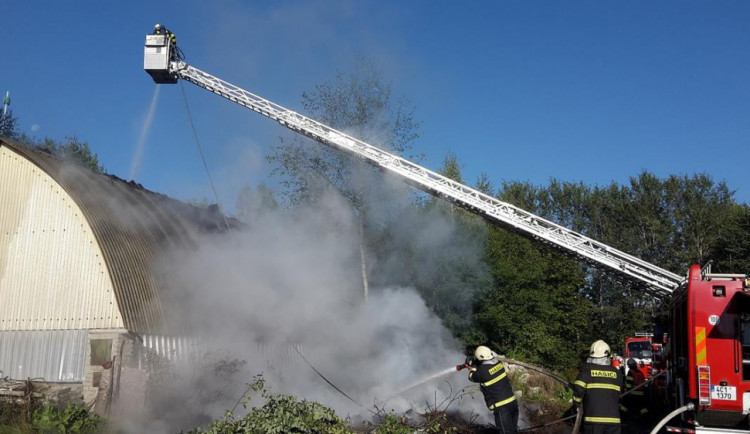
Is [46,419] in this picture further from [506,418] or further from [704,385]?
[704,385]

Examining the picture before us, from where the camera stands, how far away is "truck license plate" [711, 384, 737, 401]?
29.3 ft

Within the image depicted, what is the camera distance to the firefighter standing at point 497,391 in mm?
9352

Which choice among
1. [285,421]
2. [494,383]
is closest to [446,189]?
[494,383]

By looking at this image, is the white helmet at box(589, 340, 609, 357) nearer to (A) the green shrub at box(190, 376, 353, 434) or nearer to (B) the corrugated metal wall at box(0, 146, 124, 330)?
(A) the green shrub at box(190, 376, 353, 434)

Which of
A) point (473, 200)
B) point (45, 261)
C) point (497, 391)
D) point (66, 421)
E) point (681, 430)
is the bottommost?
point (66, 421)

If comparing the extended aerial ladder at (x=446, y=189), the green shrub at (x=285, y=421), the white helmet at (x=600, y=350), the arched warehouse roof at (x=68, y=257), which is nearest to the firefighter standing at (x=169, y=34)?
the extended aerial ladder at (x=446, y=189)

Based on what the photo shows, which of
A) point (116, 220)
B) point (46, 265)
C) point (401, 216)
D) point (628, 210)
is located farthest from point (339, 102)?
point (628, 210)

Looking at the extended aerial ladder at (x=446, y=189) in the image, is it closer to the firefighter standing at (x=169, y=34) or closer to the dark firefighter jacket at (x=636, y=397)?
the firefighter standing at (x=169, y=34)

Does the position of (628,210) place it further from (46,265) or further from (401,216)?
(46,265)

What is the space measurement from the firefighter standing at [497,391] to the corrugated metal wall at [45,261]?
25.0 feet

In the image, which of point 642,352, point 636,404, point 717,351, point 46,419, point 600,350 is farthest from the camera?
point 642,352

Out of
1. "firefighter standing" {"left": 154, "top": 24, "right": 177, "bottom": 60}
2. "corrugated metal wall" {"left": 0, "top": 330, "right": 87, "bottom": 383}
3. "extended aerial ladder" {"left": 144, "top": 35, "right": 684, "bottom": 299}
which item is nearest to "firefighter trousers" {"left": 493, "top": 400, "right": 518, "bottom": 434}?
"extended aerial ladder" {"left": 144, "top": 35, "right": 684, "bottom": 299}

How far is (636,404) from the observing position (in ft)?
67.6

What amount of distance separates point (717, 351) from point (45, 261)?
13370 millimetres
